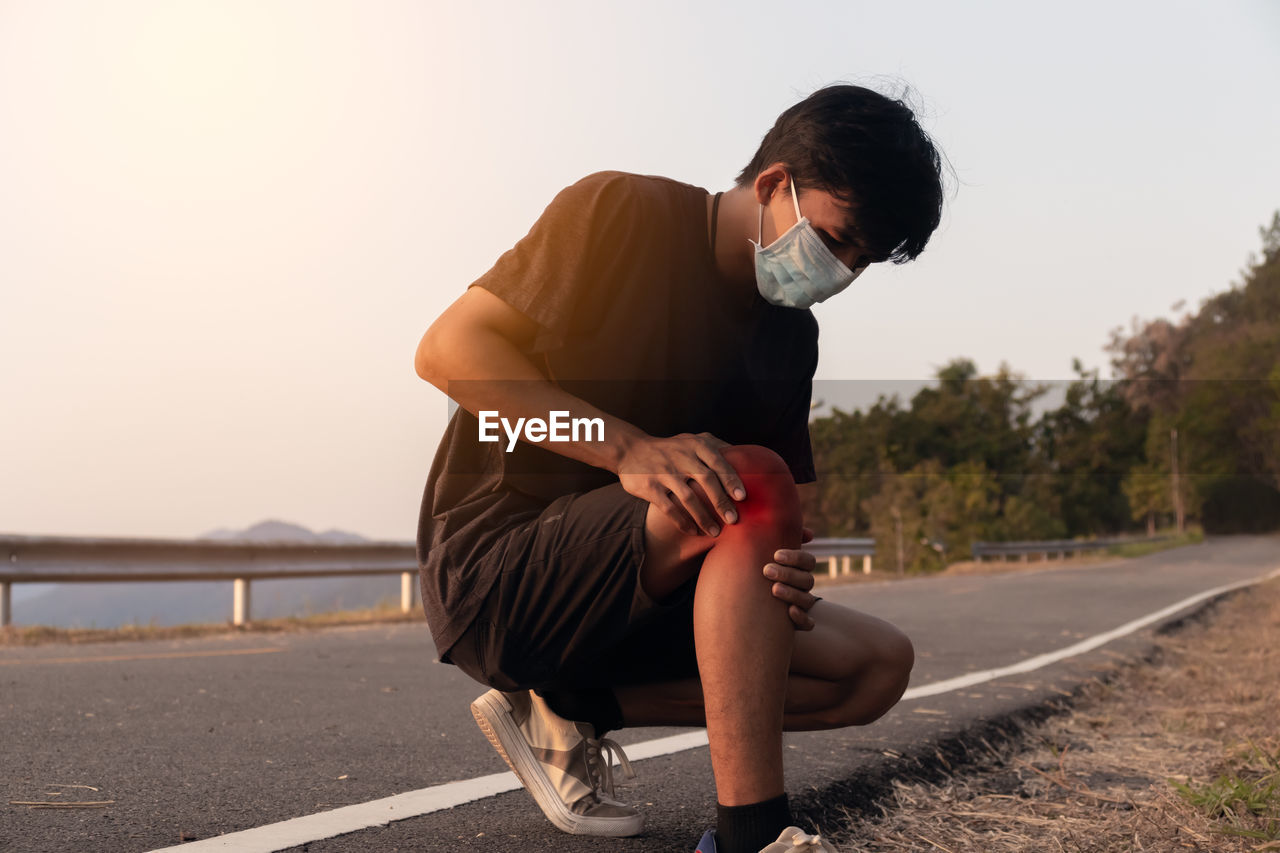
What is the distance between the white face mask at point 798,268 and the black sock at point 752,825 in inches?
41.9

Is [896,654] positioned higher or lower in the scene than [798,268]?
lower

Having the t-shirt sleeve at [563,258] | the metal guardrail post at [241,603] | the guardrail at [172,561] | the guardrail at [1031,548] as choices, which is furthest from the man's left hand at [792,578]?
the guardrail at [1031,548]

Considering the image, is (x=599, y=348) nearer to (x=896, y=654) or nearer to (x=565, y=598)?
(x=565, y=598)

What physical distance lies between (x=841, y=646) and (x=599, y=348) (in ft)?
2.83

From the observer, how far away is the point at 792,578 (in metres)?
1.86

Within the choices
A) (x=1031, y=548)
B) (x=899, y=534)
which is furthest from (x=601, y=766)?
(x=1031, y=548)

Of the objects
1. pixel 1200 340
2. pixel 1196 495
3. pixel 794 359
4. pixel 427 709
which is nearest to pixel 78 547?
pixel 427 709

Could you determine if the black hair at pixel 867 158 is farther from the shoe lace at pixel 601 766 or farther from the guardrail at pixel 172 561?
the guardrail at pixel 172 561

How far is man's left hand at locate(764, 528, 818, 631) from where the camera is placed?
1.85m

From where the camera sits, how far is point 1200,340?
77.0m

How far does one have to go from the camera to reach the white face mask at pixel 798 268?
2.29 metres

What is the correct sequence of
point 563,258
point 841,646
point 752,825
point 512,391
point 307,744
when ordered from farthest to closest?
point 307,744 → point 841,646 → point 563,258 → point 512,391 → point 752,825

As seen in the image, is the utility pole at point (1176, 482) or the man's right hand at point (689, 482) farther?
the utility pole at point (1176, 482)

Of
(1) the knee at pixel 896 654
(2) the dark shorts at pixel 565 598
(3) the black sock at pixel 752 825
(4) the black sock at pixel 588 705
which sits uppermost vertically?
(2) the dark shorts at pixel 565 598
